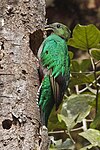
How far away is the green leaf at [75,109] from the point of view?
3.78m

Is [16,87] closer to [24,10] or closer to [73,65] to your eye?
[24,10]

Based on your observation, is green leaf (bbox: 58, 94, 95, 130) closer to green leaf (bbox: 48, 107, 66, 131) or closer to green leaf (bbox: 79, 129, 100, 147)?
green leaf (bbox: 48, 107, 66, 131)

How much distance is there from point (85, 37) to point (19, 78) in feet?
2.17

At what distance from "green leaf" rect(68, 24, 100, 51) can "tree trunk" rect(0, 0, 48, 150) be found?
252 millimetres

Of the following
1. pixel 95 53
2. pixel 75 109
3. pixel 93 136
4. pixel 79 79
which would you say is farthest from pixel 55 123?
pixel 95 53

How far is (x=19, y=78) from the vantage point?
3232 millimetres

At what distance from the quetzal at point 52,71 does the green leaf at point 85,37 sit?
0.10 m

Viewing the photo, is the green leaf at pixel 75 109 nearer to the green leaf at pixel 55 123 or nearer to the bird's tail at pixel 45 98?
the green leaf at pixel 55 123

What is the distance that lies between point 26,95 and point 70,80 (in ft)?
2.46

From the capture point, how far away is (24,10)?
11.4ft

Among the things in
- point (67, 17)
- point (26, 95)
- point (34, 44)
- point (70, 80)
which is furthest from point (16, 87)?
point (67, 17)

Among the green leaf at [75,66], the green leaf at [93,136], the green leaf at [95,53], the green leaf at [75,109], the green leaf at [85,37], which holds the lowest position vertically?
the green leaf at [93,136]

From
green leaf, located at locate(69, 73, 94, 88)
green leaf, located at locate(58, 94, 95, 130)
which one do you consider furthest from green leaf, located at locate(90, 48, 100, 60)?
green leaf, located at locate(58, 94, 95, 130)

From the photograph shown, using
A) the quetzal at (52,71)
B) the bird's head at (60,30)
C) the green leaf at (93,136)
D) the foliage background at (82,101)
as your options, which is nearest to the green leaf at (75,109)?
the foliage background at (82,101)
